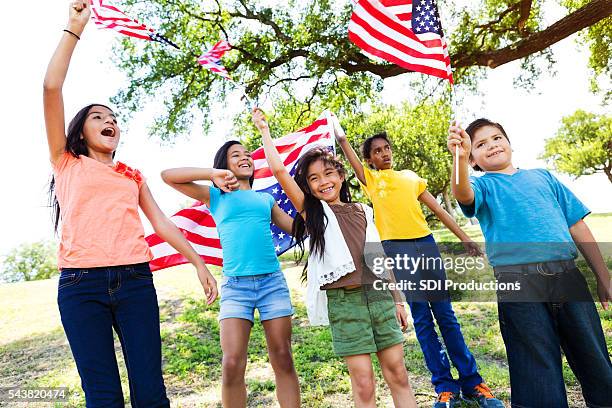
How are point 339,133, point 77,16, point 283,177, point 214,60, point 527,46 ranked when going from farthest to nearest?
point 527,46 < point 214,60 < point 339,133 < point 283,177 < point 77,16

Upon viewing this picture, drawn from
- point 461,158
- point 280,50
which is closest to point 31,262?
point 280,50

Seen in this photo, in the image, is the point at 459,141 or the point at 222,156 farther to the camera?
the point at 222,156

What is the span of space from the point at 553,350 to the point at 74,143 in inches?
111

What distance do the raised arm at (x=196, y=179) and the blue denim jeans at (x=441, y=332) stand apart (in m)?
1.48

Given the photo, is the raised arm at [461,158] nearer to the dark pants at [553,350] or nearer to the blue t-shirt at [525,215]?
the blue t-shirt at [525,215]

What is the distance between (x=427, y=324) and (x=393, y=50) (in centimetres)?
221

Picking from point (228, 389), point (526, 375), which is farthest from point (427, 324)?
point (228, 389)

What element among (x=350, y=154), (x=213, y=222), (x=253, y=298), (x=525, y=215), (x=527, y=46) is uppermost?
(x=527, y=46)

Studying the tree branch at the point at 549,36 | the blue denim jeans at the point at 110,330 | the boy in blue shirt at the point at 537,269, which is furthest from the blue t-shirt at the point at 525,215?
the tree branch at the point at 549,36

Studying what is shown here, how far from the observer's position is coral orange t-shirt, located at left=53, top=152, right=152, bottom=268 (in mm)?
2596

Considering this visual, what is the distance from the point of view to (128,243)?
2.70 meters

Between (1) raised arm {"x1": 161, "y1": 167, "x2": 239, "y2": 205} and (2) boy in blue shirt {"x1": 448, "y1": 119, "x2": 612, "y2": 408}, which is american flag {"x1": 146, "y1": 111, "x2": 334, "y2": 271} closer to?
(1) raised arm {"x1": 161, "y1": 167, "x2": 239, "y2": 205}

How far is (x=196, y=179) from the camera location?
348 centimetres

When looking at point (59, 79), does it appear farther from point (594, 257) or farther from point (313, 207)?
point (594, 257)
